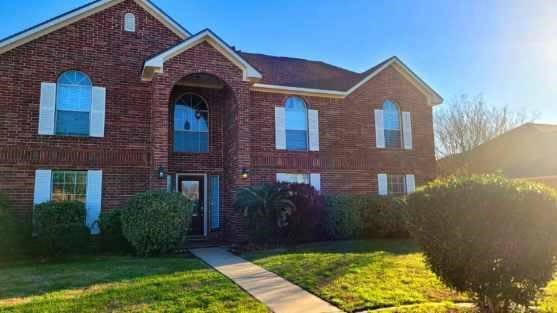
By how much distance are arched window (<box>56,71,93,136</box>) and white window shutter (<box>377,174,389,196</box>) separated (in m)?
10.4

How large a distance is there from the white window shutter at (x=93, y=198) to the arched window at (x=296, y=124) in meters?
6.35

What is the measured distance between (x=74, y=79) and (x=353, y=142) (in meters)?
9.83

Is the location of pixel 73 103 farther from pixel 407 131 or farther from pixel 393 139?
pixel 407 131

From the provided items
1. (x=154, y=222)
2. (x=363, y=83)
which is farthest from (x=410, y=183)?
(x=154, y=222)

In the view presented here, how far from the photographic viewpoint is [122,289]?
640 centimetres

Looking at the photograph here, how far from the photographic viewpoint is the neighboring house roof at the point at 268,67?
1220 centimetres

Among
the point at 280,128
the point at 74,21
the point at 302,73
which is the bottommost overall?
the point at 280,128

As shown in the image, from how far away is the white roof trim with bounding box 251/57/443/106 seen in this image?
14.2 metres

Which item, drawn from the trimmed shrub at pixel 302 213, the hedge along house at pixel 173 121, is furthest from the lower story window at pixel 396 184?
the trimmed shrub at pixel 302 213

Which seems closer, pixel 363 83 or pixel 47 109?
pixel 47 109

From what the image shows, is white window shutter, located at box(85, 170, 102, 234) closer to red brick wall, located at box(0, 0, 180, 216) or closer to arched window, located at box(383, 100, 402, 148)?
red brick wall, located at box(0, 0, 180, 216)

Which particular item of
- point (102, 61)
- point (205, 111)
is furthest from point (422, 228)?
point (102, 61)

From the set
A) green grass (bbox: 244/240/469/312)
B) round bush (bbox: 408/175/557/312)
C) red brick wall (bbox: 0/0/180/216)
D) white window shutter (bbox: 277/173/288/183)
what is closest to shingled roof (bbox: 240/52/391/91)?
white window shutter (bbox: 277/173/288/183)

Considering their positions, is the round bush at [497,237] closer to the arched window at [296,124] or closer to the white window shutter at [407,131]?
the arched window at [296,124]
